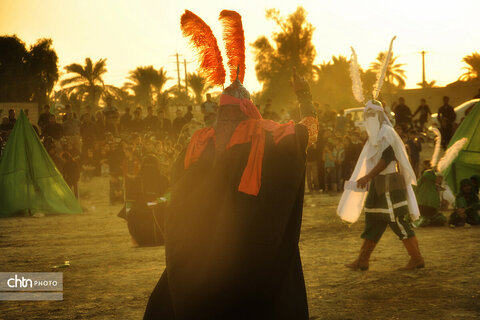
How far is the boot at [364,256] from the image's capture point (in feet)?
25.1

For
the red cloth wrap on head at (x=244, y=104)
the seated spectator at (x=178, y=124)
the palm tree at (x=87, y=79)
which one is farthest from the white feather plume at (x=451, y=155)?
the palm tree at (x=87, y=79)

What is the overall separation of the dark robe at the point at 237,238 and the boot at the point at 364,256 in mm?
3874

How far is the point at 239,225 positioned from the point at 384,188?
4132 millimetres

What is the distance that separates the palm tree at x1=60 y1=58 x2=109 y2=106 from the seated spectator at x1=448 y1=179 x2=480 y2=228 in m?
31.2

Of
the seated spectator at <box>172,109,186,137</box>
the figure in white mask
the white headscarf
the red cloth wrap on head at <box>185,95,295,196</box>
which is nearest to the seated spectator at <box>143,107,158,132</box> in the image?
the seated spectator at <box>172,109,186,137</box>

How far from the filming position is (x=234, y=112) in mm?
4094

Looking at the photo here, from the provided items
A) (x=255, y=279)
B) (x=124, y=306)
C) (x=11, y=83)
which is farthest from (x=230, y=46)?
(x=11, y=83)

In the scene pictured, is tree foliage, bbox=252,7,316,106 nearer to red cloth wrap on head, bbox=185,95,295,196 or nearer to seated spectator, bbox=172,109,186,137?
seated spectator, bbox=172,109,186,137

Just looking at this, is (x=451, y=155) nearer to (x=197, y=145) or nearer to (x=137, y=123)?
(x=197, y=145)

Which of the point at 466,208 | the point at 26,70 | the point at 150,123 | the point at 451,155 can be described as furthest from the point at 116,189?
the point at 26,70

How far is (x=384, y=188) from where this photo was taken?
7.59 m

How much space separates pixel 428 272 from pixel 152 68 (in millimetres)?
37404

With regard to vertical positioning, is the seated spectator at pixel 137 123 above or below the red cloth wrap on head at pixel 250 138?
above

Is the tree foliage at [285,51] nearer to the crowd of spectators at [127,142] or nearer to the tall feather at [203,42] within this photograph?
the crowd of spectators at [127,142]
